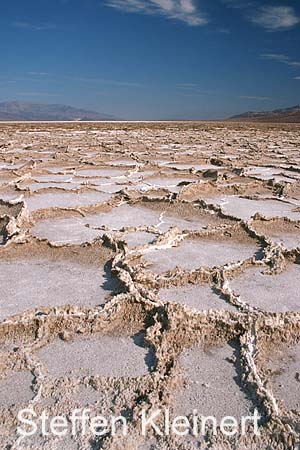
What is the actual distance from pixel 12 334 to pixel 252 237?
2.34 meters

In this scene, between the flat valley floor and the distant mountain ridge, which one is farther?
the distant mountain ridge

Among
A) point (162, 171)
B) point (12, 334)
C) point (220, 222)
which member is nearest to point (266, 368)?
point (12, 334)

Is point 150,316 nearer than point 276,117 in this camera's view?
Yes

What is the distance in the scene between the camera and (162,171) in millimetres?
8195

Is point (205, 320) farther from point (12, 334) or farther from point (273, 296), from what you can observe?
point (12, 334)

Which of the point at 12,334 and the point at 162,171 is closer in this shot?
the point at 12,334

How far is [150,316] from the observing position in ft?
8.32

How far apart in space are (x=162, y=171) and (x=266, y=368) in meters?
6.27

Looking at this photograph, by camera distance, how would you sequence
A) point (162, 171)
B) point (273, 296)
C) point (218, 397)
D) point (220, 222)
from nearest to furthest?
point (218, 397), point (273, 296), point (220, 222), point (162, 171)

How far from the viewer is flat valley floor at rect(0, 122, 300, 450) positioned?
1837 mm

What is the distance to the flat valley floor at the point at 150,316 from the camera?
184 centimetres

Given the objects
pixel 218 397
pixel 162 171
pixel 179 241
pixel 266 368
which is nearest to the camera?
pixel 218 397

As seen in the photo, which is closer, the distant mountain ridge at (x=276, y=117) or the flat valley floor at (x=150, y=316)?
the flat valley floor at (x=150, y=316)

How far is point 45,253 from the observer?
3.63 meters
